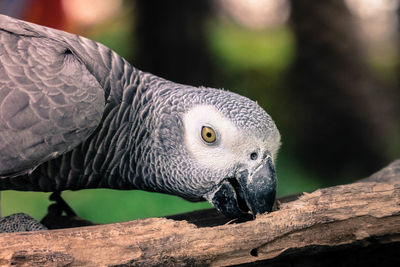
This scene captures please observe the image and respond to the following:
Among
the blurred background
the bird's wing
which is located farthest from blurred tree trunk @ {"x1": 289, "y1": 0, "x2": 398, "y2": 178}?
the bird's wing

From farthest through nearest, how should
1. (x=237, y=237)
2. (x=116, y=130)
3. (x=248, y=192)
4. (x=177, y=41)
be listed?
(x=177, y=41)
(x=116, y=130)
(x=248, y=192)
(x=237, y=237)

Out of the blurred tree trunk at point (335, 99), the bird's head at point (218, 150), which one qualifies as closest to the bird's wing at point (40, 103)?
the bird's head at point (218, 150)

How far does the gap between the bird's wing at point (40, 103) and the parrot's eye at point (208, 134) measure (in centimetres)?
28

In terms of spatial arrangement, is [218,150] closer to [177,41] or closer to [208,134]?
[208,134]

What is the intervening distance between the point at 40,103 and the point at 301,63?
1788 mm

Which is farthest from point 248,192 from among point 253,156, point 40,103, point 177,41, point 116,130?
point 177,41

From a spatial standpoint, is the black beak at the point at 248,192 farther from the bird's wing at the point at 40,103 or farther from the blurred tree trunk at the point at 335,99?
the blurred tree trunk at the point at 335,99

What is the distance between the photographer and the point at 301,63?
7.88 feet

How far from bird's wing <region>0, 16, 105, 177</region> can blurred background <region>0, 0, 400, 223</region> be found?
1.26 meters

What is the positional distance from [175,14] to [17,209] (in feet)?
4.63

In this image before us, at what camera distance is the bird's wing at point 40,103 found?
3.16 feet

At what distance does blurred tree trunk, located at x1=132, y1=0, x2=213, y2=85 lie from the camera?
2363 mm

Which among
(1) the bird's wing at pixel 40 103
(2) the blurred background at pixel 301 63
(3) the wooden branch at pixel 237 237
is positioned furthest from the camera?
(2) the blurred background at pixel 301 63

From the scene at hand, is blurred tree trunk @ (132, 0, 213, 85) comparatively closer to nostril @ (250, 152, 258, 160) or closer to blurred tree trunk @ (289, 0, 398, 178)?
blurred tree trunk @ (289, 0, 398, 178)
